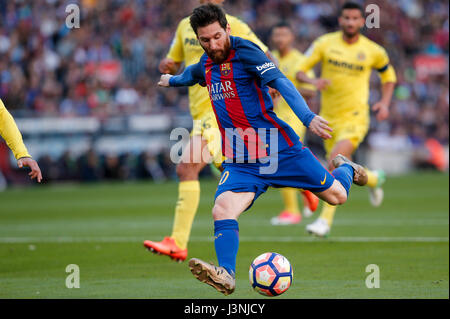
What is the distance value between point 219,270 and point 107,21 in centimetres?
2557

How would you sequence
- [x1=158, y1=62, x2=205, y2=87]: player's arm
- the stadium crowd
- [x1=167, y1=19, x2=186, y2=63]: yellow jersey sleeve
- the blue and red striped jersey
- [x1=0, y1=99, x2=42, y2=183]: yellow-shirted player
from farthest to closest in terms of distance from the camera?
the stadium crowd
[x1=167, y1=19, x2=186, y2=63]: yellow jersey sleeve
[x1=0, y1=99, x2=42, y2=183]: yellow-shirted player
[x1=158, y1=62, x2=205, y2=87]: player's arm
the blue and red striped jersey

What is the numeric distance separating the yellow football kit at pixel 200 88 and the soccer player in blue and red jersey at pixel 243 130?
1.74 metres

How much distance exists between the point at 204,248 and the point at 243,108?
385 cm

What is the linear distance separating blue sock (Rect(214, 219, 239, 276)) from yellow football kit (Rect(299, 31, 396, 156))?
5081 millimetres

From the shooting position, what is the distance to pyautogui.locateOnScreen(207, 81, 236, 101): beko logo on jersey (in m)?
6.77

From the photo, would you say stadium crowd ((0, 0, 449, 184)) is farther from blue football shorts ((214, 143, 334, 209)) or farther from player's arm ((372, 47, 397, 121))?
blue football shorts ((214, 143, 334, 209))

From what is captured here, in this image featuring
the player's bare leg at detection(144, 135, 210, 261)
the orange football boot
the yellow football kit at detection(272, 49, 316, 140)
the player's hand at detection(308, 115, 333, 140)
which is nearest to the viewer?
the player's hand at detection(308, 115, 333, 140)

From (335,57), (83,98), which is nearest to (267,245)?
(335,57)

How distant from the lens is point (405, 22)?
3119 centimetres

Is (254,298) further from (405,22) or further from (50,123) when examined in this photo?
(405,22)

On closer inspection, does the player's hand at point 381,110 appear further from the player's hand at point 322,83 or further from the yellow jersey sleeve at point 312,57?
the yellow jersey sleeve at point 312,57

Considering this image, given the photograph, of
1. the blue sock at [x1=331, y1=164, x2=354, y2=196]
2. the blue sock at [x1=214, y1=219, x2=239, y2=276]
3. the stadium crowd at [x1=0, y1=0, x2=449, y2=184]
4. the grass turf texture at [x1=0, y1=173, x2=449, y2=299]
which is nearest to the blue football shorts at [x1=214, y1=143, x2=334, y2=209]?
the blue sock at [x1=214, y1=219, x2=239, y2=276]

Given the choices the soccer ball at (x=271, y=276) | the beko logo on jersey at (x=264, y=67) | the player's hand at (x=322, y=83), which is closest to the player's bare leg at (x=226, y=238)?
the soccer ball at (x=271, y=276)

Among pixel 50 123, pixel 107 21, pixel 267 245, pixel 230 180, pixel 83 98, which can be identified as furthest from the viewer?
pixel 107 21
